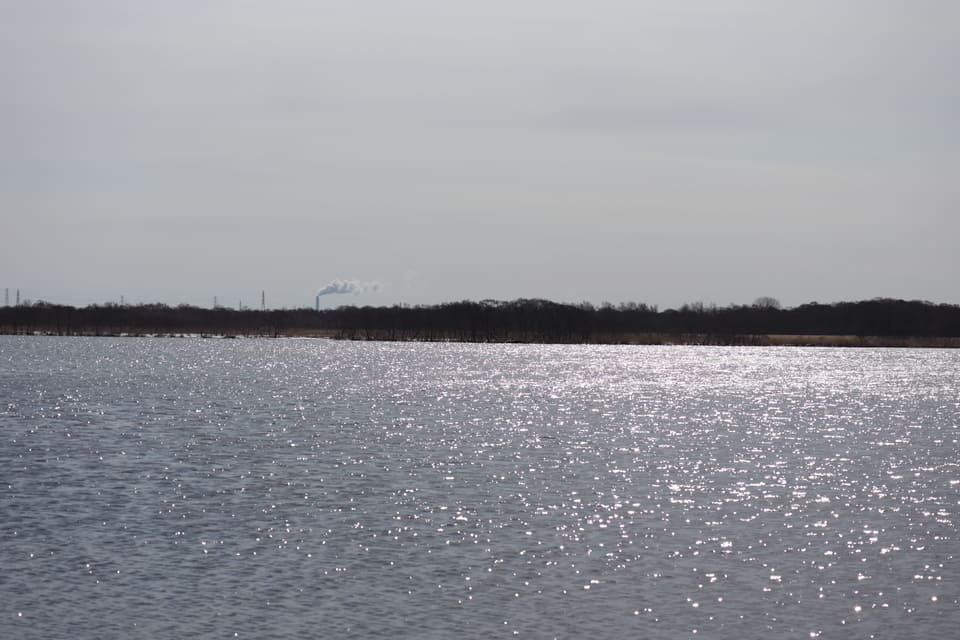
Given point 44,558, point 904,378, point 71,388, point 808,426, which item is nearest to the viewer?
point 44,558

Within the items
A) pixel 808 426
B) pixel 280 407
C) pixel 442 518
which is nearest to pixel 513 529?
A: pixel 442 518

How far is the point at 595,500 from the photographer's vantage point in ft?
129

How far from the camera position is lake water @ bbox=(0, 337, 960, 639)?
23344 mm

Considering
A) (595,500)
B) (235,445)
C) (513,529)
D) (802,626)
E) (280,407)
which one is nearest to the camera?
(802,626)

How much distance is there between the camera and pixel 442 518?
114 ft

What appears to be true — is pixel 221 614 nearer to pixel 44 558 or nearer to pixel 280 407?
pixel 44 558

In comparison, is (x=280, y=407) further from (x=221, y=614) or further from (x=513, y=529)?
(x=221, y=614)

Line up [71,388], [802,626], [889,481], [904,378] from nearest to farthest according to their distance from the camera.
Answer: [802,626]
[889,481]
[71,388]
[904,378]

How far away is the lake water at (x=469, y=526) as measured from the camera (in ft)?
76.6

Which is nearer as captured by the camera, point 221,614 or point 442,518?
point 221,614

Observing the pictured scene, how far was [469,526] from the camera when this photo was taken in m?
33.3

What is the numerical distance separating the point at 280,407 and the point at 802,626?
65.2 meters

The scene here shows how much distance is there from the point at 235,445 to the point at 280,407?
2845 cm

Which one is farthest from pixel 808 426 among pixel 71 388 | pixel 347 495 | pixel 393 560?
pixel 71 388
